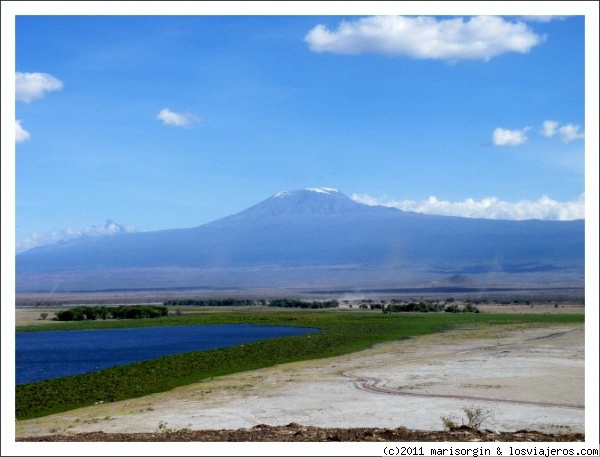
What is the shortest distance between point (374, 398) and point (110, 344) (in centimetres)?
1961

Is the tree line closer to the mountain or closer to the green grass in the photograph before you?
the mountain

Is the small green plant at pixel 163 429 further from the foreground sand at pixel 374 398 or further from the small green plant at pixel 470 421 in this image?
the small green plant at pixel 470 421

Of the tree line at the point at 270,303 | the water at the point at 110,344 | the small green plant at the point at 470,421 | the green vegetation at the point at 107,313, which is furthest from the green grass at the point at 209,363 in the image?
the tree line at the point at 270,303

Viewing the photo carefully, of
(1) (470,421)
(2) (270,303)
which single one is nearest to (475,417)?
(1) (470,421)

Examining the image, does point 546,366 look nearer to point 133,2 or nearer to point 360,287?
point 133,2

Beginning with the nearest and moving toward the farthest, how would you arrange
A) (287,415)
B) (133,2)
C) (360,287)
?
(133,2), (287,415), (360,287)

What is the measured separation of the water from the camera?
23.4 meters

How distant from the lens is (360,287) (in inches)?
3137

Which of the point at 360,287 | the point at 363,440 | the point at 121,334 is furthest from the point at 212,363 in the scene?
the point at 360,287

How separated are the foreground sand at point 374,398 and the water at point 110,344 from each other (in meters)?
6.77

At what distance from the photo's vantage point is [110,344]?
31.5 meters

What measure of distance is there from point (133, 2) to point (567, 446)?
6.23 metres

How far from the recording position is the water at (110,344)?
920 inches

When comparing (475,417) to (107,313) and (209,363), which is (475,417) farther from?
(107,313)
